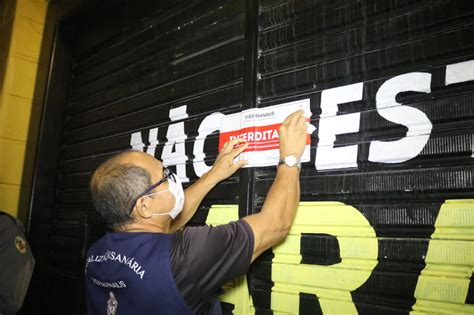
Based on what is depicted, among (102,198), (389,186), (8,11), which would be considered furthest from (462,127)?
(8,11)

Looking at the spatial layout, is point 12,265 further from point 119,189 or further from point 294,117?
point 294,117

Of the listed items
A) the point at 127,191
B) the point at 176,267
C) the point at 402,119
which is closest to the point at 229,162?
the point at 127,191

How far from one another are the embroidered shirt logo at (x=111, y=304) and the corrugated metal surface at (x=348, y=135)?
2.26 ft

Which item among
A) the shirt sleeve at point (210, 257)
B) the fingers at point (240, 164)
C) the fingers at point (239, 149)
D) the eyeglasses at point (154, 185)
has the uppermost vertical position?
the fingers at point (239, 149)

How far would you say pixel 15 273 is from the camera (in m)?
2.33

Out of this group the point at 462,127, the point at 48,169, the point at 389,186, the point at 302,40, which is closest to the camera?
the point at 462,127

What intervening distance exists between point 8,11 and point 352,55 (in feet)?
12.4

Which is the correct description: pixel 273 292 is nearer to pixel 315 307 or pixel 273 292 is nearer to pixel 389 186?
pixel 315 307

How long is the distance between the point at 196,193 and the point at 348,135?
99cm

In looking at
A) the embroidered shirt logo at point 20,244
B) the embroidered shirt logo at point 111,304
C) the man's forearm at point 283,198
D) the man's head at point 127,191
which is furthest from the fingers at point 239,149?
the embroidered shirt logo at point 20,244

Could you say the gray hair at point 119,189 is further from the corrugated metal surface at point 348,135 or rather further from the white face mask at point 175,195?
the corrugated metal surface at point 348,135

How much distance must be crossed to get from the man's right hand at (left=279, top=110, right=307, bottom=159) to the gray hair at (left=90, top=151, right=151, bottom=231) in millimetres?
719

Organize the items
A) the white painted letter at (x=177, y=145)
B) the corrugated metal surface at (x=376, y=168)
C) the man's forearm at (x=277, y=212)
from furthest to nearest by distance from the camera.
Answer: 1. the white painted letter at (x=177, y=145)
2. the man's forearm at (x=277, y=212)
3. the corrugated metal surface at (x=376, y=168)

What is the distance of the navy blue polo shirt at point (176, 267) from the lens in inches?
55.8
